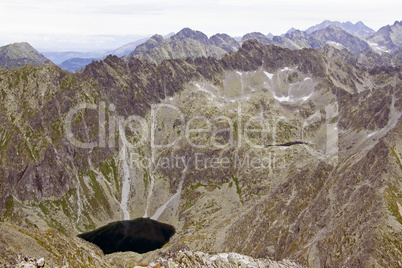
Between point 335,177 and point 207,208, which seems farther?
point 207,208

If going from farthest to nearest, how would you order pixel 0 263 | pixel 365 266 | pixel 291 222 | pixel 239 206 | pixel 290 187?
1. pixel 239 206
2. pixel 290 187
3. pixel 291 222
4. pixel 365 266
5. pixel 0 263

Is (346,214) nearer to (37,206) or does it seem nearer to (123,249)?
(123,249)

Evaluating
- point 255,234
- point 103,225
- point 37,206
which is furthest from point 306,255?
point 37,206

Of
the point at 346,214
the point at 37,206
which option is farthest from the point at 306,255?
the point at 37,206

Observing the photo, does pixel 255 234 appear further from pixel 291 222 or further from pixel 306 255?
pixel 306 255

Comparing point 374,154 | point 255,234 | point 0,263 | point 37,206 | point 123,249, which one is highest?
point 374,154

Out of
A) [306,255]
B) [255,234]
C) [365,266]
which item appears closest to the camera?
[365,266]

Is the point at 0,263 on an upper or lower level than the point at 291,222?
upper
